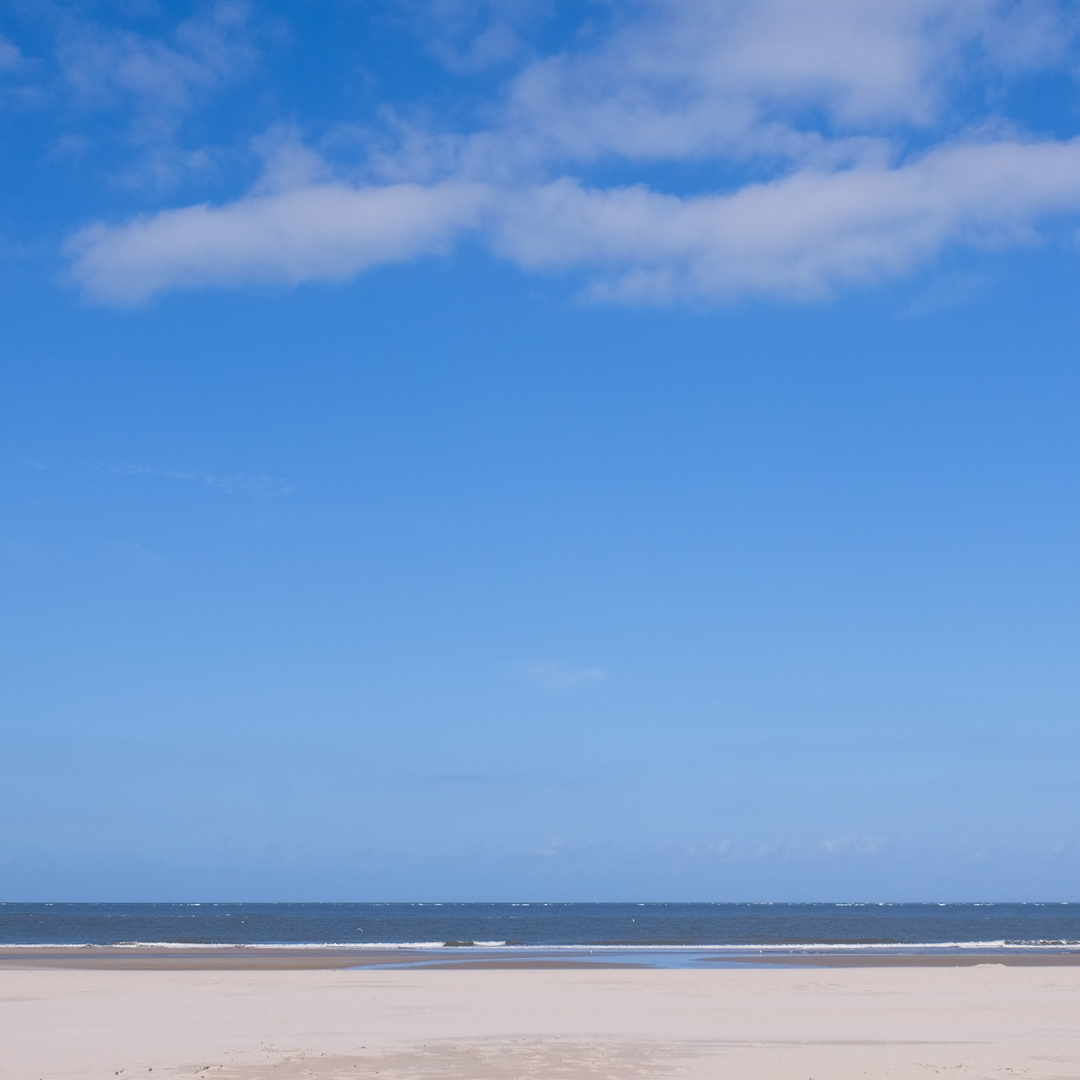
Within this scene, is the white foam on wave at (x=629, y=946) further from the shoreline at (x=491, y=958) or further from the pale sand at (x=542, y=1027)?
the pale sand at (x=542, y=1027)

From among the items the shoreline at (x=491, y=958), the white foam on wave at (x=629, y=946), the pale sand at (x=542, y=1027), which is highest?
the pale sand at (x=542, y=1027)

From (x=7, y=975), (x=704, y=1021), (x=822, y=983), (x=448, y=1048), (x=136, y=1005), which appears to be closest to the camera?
(x=448, y=1048)

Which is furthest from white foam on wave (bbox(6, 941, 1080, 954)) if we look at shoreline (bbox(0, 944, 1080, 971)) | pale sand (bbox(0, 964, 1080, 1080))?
pale sand (bbox(0, 964, 1080, 1080))

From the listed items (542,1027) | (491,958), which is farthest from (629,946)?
(542,1027)

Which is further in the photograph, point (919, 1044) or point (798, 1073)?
point (919, 1044)

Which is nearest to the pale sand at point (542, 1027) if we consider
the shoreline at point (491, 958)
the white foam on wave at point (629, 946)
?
the shoreline at point (491, 958)

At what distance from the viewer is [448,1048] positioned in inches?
680

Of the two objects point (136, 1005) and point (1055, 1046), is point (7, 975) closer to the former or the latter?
point (136, 1005)

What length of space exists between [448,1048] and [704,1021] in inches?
240

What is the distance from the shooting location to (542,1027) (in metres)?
20.2

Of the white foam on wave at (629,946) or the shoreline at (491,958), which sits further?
the white foam on wave at (629,946)

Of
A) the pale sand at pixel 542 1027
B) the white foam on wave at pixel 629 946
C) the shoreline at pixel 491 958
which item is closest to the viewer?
the pale sand at pixel 542 1027

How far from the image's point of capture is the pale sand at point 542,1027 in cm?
1544

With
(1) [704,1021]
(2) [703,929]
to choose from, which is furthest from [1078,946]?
(1) [704,1021]
